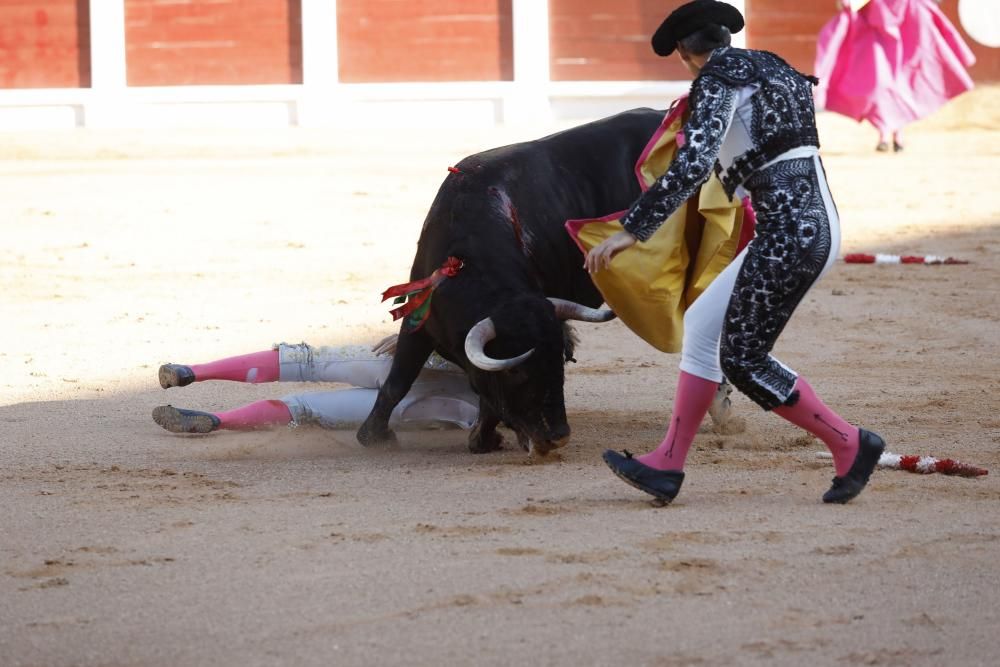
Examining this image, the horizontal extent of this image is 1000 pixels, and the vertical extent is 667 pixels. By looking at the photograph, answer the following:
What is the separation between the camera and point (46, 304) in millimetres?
6371

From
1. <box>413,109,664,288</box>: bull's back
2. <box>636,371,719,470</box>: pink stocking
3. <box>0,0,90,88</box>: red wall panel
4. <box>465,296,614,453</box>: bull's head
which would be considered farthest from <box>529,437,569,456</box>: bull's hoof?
<box>0,0,90,88</box>: red wall panel

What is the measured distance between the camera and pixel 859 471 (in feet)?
9.94

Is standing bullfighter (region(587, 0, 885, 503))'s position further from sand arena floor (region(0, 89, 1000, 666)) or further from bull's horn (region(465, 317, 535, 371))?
bull's horn (region(465, 317, 535, 371))

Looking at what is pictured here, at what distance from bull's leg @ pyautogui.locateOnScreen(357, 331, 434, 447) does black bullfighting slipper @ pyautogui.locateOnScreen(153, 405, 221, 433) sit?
424mm

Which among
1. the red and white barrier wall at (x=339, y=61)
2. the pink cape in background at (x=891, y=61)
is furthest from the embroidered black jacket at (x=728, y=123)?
the red and white barrier wall at (x=339, y=61)

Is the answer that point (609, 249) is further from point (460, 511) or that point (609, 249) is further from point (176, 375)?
point (176, 375)

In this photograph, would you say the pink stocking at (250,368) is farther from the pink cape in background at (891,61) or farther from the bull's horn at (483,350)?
the pink cape in background at (891,61)

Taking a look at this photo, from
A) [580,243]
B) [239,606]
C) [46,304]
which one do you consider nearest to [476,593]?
[239,606]

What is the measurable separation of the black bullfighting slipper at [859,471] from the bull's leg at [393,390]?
3.87 feet

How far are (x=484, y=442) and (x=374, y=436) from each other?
0.93 feet

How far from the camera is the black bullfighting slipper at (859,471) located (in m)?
3.00

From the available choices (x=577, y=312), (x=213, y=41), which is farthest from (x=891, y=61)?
(x=577, y=312)

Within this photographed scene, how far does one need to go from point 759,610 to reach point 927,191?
300 inches

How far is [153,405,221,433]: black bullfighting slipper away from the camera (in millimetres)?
3963
